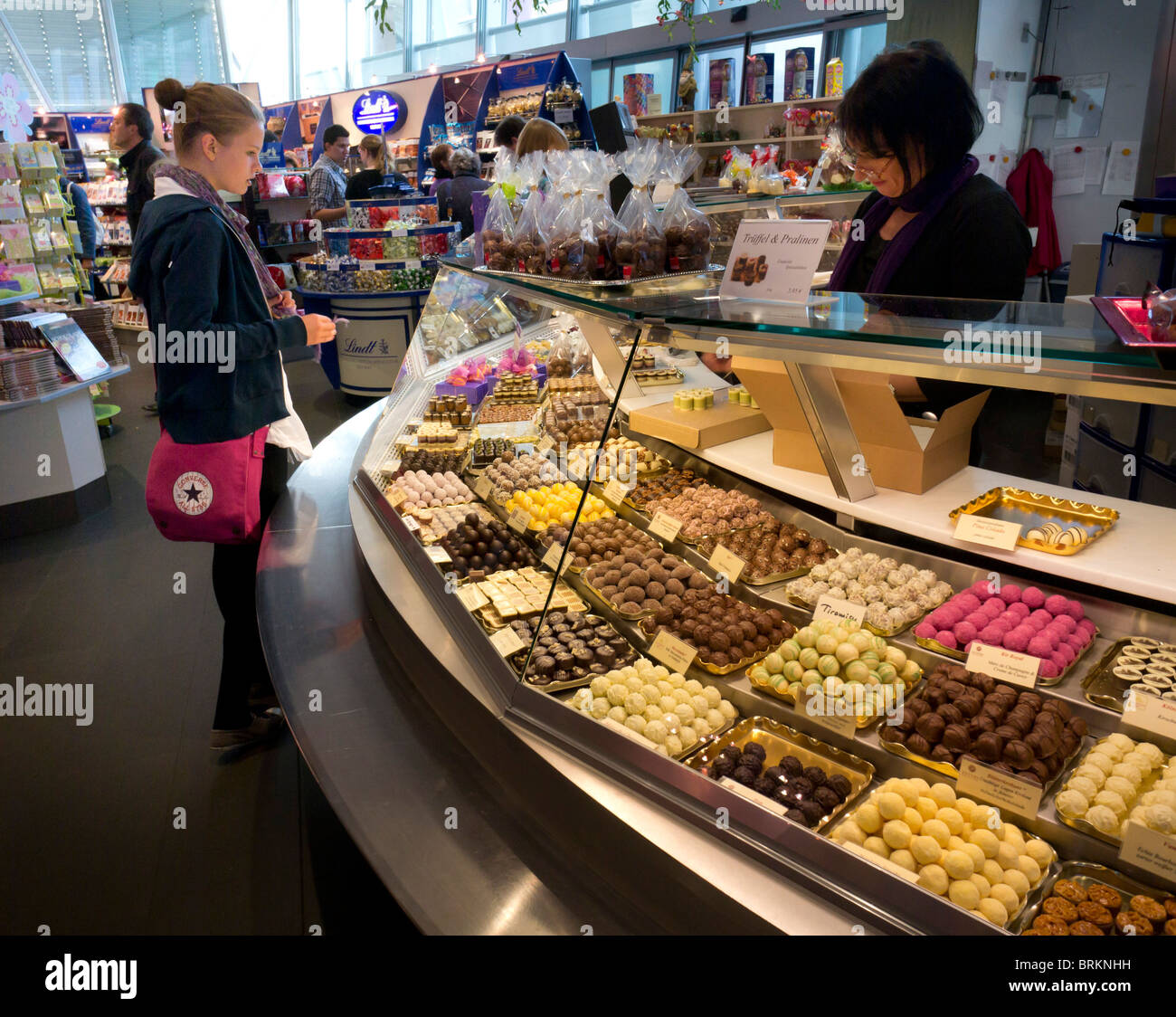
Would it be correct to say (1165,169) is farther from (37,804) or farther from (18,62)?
(18,62)

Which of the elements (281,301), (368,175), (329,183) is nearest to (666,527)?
(281,301)

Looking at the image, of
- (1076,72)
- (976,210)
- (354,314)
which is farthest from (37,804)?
(1076,72)

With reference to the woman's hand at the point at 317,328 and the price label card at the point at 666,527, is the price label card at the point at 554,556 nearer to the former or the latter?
the price label card at the point at 666,527

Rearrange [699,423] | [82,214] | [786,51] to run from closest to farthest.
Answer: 1. [699,423]
2. [82,214]
3. [786,51]

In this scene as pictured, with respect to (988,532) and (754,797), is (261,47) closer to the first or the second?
(988,532)

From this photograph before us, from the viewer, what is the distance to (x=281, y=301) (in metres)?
3.25

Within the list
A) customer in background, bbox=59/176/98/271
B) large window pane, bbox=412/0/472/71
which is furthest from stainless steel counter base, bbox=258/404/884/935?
large window pane, bbox=412/0/472/71

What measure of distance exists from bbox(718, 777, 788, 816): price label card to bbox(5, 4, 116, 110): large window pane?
803 inches

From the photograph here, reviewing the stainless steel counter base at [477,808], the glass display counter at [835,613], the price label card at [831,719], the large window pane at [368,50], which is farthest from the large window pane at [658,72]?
the price label card at [831,719]

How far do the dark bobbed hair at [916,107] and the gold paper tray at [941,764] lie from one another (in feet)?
5.92

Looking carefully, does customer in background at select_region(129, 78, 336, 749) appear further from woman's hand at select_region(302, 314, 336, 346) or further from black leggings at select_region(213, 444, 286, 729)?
black leggings at select_region(213, 444, 286, 729)

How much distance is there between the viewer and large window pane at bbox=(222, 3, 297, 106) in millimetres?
19125

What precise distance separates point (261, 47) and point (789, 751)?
75.7 ft
